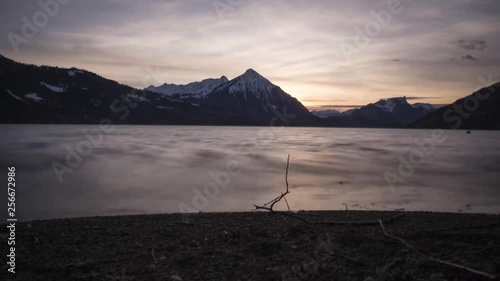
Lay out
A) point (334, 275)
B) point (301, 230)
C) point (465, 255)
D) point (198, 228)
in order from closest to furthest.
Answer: point (334, 275), point (465, 255), point (301, 230), point (198, 228)

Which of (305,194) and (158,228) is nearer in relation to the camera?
(158,228)

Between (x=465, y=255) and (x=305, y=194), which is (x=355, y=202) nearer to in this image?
(x=305, y=194)

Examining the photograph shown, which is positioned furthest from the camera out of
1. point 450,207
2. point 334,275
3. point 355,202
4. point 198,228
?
point 355,202

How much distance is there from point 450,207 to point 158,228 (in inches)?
609

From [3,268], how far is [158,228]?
157 inches

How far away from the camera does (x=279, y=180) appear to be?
31219mm

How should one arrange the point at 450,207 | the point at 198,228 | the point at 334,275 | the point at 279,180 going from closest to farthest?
the point at 334,275 < the point at 198,228 < the point at 450,207 < the point at 279,180

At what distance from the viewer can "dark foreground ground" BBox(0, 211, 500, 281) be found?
6.12 meters

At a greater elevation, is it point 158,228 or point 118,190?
point 158,228

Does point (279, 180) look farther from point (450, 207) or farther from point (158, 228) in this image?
point (158, 228)

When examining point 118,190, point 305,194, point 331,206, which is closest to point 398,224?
point 331,206

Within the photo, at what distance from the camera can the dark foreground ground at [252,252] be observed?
6125 millimetres

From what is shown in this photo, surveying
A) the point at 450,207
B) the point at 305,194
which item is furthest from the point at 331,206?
the point at 450,207

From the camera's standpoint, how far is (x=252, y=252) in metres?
7.46
